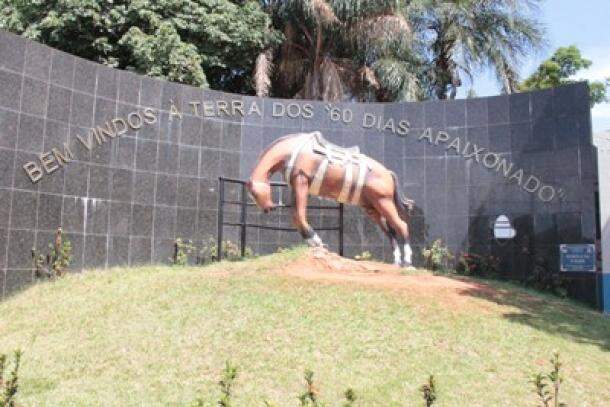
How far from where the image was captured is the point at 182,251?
16.0 m

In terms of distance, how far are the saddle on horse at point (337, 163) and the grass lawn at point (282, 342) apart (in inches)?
89.8

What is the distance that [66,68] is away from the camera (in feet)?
47.0

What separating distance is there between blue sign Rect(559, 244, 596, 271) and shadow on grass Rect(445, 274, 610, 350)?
1220 millimetres

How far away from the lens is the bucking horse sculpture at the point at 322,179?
45.3ft

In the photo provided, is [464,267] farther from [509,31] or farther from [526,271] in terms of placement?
[509,31]

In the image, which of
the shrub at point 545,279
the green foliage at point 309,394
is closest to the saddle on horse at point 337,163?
the shrub at point 545,279

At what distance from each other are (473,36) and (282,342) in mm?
19628

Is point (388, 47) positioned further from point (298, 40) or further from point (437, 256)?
point (437, 256)

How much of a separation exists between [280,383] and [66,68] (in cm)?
924

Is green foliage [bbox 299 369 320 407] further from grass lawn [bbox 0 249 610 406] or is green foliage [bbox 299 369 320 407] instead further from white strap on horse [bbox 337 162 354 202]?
white strap on horse [bbox 337 162 354 202]

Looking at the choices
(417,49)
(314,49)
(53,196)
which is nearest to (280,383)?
(53,196)

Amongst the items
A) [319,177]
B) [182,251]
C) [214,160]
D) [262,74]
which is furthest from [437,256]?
[262,74]

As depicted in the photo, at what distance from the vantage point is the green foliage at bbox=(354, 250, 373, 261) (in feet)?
54.8

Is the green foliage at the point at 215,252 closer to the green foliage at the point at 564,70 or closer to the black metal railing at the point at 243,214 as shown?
the black metal railing at the point at 243,214
